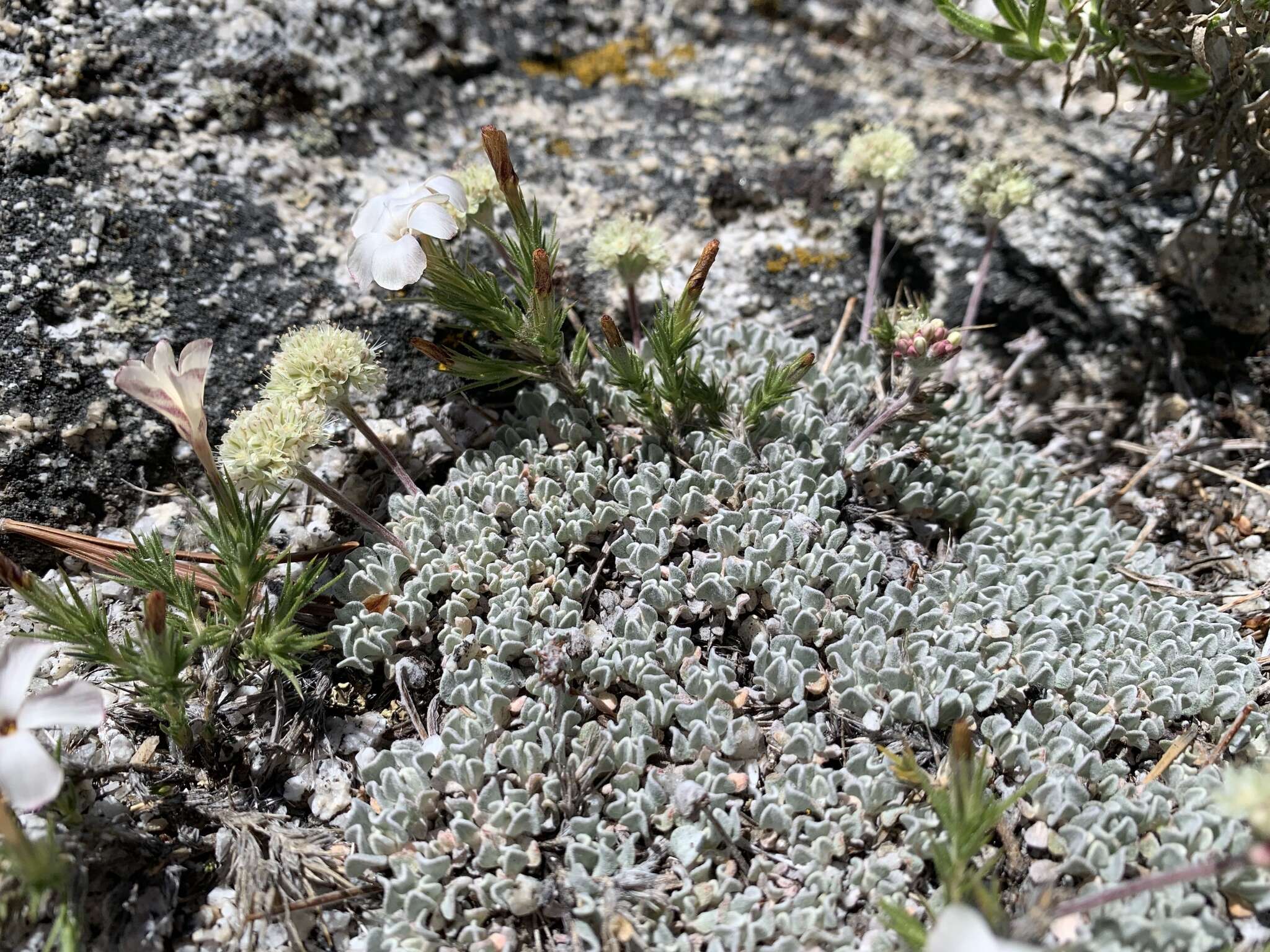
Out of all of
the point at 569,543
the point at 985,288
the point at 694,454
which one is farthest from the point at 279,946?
the point at 985,288

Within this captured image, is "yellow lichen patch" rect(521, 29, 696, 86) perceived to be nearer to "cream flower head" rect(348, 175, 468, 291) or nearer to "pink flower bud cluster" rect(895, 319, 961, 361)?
"cream flower head" rect(348, 175, 468, 291)

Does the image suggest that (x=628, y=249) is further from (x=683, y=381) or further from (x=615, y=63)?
(x=615, y=63)

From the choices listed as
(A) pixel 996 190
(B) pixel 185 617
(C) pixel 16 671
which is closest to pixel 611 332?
(B) pixel 185 617

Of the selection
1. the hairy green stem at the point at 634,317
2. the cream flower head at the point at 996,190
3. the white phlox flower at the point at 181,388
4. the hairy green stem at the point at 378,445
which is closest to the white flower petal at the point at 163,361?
the white phlox flower at the point at 181,388

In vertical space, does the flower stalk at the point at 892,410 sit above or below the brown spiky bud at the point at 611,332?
below

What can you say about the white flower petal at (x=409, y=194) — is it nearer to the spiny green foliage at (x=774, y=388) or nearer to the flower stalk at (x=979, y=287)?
the spiny green foliage at (x=774, y=388)

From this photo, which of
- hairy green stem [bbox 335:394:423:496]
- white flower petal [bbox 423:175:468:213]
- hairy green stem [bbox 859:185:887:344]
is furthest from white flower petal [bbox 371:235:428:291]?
hairy green stem [bbox 859:185:887:344]
